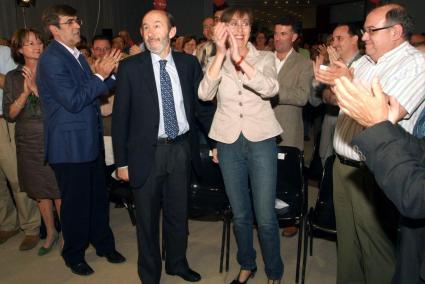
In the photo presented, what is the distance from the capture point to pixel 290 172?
2.96 meters

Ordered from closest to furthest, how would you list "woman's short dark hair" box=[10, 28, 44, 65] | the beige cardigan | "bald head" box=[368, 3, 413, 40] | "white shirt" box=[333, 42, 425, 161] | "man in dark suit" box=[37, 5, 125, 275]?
"white shirt" box=[333, 42, 425, 161] → "bald head" box=[368, 3, 413, 40] → the beige cardigan → "man in dark suit" box=[37, 5, 125, 275] → "woman's short dark hair" box=[10, 28, 44, 65]

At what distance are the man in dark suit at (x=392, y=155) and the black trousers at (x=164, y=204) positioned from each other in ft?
4.86

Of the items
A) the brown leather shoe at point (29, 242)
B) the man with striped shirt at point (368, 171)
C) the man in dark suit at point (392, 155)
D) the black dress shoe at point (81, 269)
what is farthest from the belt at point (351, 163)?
the brown leather shoe at point (29, 242)

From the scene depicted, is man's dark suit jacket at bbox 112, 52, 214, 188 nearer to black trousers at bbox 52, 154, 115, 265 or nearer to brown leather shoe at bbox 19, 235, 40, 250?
black trousers at bbox 52, 154, 115, 265

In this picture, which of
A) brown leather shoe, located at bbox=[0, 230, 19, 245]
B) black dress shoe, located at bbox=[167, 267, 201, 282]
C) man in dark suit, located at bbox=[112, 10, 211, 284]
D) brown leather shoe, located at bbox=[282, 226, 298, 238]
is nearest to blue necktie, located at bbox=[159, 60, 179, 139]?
man in dark suit, located at bbox=[112, 10, 211, 284]

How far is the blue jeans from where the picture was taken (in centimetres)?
233

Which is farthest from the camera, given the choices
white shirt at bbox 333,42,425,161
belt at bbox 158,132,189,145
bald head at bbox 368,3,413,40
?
belt at bbox 158,132,189,145

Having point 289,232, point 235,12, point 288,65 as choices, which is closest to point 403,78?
point 235,12

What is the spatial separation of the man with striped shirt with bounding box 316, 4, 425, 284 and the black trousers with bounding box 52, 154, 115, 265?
1747 millimetres

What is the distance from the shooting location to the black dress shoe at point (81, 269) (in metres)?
2.87

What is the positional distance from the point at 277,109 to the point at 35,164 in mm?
1992

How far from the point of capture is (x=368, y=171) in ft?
7.12

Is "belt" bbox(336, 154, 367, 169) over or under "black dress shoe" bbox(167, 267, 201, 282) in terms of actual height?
over

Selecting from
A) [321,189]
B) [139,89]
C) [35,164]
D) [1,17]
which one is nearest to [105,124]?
[35,164]
